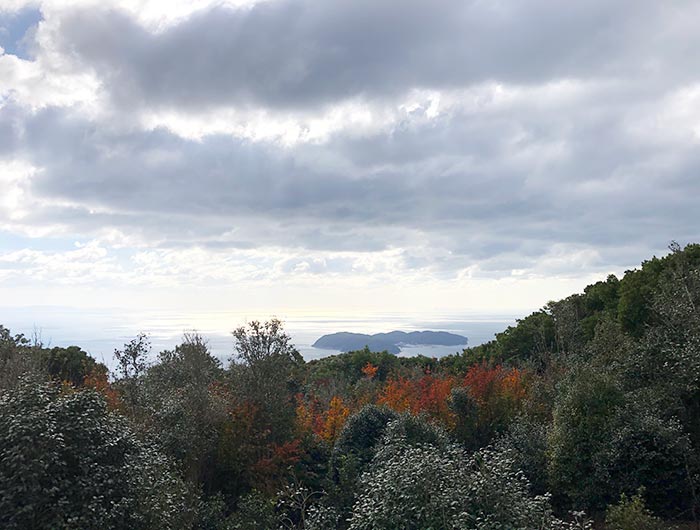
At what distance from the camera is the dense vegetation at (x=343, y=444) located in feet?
26.7

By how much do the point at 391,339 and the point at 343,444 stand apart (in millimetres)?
56262

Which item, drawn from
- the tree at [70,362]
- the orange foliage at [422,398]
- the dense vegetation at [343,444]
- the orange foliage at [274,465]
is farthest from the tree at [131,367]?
the tree at [70,362]

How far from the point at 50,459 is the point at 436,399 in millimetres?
13943

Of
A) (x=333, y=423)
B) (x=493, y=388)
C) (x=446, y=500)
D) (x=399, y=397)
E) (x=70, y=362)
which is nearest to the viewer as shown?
(x=446, y=500)

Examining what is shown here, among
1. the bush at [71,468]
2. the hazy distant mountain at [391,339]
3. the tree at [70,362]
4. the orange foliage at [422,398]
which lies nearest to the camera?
the bush at [71,468]

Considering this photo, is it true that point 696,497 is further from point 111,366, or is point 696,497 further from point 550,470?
point 111,366

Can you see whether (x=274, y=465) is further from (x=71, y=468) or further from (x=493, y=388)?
(x=493, y=388)

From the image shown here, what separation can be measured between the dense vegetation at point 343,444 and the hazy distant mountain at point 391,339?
41.3 m

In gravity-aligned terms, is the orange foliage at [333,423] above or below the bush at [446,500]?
below

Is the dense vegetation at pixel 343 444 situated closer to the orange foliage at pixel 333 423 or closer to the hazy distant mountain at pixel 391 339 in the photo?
the orange foliage at pixel 333 423

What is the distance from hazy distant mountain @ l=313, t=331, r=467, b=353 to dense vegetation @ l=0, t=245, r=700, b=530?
41264 millimetres

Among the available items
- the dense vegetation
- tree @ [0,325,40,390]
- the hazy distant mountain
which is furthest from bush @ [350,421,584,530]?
the hazy distant mountain

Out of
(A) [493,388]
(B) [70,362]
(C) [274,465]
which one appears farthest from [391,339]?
(C) [274,465]

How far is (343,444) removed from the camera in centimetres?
1583
